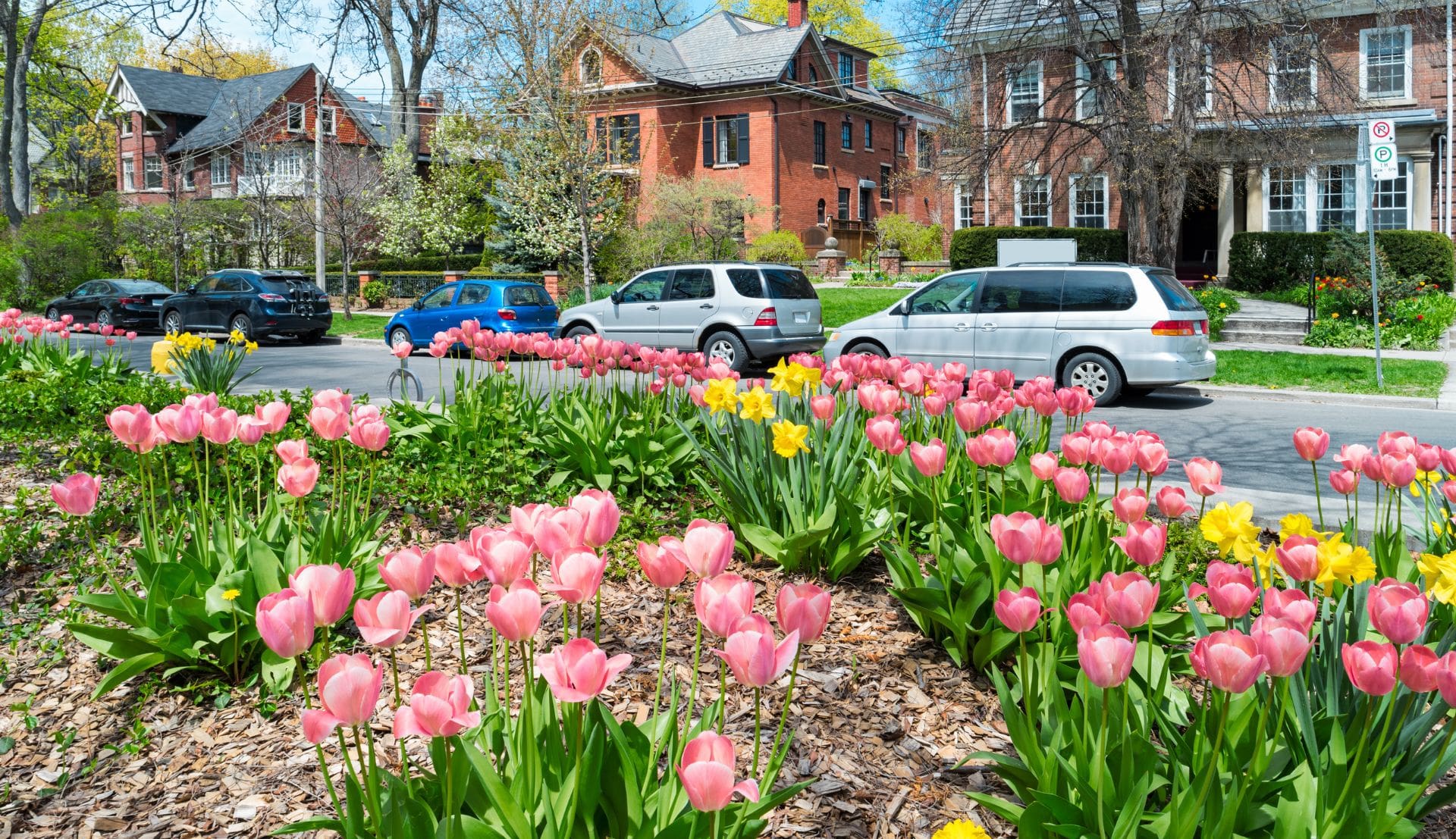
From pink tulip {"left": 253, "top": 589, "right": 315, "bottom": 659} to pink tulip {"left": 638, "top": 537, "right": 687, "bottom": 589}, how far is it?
58cm

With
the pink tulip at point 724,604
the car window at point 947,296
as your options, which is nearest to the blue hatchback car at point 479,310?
the car window at point 947,296

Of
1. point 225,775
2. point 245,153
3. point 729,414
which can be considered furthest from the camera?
point 245,153

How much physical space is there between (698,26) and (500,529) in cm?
4774

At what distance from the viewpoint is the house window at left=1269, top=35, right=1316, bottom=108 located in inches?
763

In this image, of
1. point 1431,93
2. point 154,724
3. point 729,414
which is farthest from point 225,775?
point 1431,93

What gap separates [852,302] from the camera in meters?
25.1

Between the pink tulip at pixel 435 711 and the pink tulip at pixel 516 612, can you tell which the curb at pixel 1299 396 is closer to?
the pink tulip at pixel 516 612

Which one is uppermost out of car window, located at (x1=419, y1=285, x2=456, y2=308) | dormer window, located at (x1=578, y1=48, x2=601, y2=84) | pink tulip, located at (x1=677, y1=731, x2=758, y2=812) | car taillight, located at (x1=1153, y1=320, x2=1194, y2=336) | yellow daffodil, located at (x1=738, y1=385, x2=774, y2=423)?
dormer window, located at (x1=578, y1=48, x2=601, y2=84)

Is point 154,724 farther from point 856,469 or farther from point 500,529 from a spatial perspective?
point 856,469

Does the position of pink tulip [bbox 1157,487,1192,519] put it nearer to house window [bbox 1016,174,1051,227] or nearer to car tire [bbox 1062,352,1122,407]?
car tire [bbox 1062,352,1122,407]

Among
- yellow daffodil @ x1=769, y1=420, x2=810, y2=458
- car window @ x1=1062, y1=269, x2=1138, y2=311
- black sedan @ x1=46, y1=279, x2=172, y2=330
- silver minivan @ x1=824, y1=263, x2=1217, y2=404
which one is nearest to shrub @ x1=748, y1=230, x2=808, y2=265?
black sedan @ x1=46, y1=279, x2=172, y2=330

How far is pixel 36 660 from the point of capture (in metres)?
3.75

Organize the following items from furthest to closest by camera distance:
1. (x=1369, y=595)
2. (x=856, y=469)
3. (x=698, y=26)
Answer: (x=698, y=26)
(x=856, y=469)
(x=1369, y=595)

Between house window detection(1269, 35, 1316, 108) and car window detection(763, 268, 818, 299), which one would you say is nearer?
car window detection(763, 268, 818, 299)
